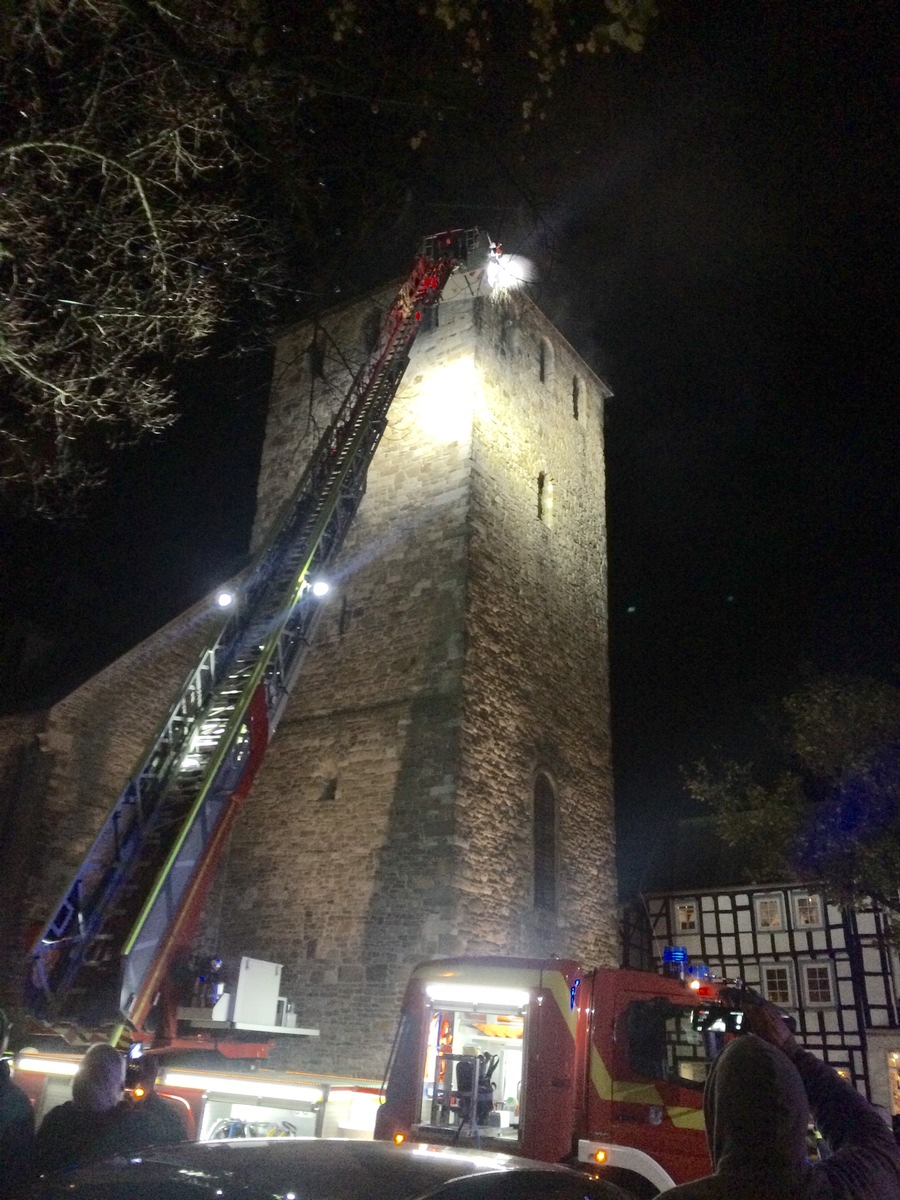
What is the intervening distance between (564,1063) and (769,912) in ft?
56.0

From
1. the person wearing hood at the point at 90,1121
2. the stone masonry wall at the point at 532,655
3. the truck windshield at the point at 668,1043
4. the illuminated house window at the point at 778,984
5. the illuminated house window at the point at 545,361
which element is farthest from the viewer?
the illuminated house window at the point at 778,984

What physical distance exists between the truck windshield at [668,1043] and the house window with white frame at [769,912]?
53.8ft

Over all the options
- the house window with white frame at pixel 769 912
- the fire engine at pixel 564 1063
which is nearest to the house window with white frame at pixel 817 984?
the house window with white frame at pixel 769 912

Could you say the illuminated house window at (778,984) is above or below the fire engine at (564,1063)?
above

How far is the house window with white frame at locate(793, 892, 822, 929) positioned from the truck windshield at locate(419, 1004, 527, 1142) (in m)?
15.3

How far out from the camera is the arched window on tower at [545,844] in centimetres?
1433

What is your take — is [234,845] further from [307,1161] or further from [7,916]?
[307,1161]

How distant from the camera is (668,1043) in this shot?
249 inches

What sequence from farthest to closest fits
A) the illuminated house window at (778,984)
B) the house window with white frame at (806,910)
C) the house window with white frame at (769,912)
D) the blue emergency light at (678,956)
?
the house window with white frame at (769,912), the house window with white frame at (806,910), the illuminated house window at (778,984), the blue emergency light at (678,956)

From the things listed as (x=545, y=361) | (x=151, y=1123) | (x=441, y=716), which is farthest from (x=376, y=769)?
(x=151, y=1123)

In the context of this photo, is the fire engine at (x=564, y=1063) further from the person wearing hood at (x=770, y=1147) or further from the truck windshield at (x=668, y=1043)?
the person wearing hood at (x=770, y=1147)

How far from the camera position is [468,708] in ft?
44.0

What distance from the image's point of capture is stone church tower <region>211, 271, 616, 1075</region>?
12.6 metres

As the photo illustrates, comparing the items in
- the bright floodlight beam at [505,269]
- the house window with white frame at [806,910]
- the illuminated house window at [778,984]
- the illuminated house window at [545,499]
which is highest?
the bright floodlight beam at [505,269]
